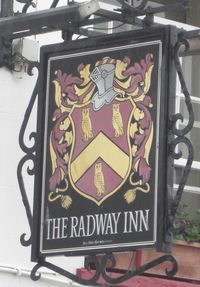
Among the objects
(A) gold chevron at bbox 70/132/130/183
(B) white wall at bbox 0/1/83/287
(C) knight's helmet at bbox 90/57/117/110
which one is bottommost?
(B) white wall at bbox 0/1/83/287

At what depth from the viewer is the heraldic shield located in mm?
7141

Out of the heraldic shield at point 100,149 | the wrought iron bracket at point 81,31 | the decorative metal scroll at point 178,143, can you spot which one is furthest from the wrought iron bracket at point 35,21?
the decorative metal scroll at point 178,143

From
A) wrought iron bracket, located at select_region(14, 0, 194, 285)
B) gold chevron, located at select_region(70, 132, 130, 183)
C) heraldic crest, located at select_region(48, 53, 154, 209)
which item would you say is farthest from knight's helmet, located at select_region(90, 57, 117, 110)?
wrought iron bracket, located at select_region(14, 0, 194, 285)

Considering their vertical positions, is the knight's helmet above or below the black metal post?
below

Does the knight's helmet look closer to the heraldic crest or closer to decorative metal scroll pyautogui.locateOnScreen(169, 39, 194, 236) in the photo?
the heraldic crest

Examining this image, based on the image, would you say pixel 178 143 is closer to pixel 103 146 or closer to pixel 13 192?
pixel 103 146

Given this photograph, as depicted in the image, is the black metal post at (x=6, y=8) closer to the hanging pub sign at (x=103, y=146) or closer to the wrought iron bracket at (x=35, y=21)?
the wrought iron bracket at (x=35, y=21)

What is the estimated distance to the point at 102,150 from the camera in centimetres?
723

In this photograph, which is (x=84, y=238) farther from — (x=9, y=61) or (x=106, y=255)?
(x=9, y=61)

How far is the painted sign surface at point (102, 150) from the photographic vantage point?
702 centimetres

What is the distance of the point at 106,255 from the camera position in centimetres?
708

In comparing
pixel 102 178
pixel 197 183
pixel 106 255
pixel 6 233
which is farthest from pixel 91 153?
pixel 197 183

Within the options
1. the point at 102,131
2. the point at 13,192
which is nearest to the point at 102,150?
the point at 102,131

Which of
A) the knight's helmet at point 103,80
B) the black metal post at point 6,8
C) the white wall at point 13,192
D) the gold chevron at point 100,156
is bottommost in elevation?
the white wall at point 13,192
